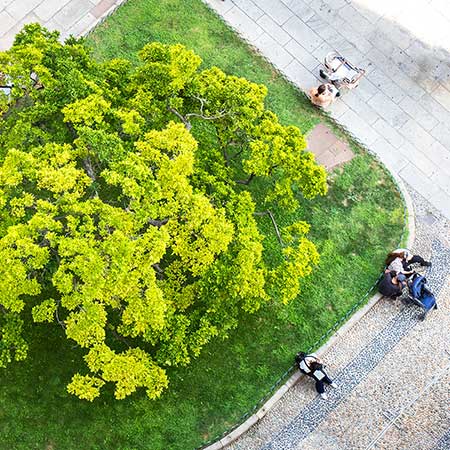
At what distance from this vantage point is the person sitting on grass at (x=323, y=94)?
2708cm

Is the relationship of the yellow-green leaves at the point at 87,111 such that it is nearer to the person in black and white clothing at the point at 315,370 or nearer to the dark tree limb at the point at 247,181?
the dark tree limb at the point at 247,181

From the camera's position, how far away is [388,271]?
80.5ft

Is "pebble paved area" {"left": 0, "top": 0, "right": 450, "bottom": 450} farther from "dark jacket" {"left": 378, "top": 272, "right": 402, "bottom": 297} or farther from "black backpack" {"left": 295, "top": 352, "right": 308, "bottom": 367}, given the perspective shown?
"black backpack" {"left": 295, "top": 352, "right": 308, "bottom": 367}

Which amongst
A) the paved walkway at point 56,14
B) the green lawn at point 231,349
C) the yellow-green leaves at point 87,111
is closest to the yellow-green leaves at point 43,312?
the green lawn at point 231,349

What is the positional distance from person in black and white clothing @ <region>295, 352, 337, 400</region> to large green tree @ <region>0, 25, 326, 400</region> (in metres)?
2.94

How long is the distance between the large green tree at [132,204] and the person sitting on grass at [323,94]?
583cm

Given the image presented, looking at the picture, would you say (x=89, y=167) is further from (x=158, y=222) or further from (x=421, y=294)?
(x=421, y=294)

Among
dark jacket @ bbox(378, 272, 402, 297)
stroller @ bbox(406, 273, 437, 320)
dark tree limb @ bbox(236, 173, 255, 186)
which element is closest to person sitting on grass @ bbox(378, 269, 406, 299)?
dark jacket @ bbox(378, 272, 402, 297)

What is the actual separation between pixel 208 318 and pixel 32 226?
20.2ft

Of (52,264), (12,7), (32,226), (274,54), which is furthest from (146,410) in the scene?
(12,7)

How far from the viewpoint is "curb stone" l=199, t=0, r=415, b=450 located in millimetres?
22500

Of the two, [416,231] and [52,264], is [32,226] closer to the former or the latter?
[52,264]

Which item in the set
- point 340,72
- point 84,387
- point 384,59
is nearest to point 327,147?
point 340,72

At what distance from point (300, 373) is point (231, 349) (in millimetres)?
2553
